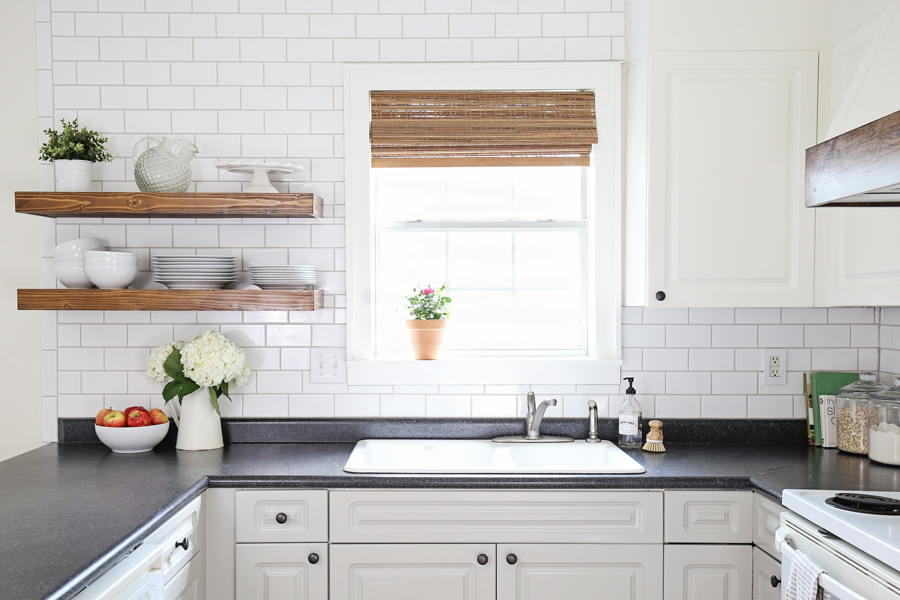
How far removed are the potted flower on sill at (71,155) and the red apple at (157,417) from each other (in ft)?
2.91

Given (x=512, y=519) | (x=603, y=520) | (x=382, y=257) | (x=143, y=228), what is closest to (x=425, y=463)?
(x=512, y=519)

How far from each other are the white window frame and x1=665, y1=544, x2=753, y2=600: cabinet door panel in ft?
2.53

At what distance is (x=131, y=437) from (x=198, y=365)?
358 millimetres

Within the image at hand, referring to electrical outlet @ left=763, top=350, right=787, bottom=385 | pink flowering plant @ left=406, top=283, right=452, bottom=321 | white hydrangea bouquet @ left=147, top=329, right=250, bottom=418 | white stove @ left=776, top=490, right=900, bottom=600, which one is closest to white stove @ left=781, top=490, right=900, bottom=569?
white stove @ left=776, top=490, right=900, bottom=600

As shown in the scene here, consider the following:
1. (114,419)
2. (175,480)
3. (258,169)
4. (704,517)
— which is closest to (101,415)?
(114,419)

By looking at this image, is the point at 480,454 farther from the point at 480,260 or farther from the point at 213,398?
the point at 213,398

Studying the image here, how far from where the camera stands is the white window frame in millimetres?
2822

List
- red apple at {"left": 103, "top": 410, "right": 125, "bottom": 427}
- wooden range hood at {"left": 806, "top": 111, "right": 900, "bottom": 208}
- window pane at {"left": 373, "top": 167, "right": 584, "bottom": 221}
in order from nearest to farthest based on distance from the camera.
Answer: wooden range hood at {"left": 806, "top": 111, "right": 900, "bottom": 208}
red apple at {"left": 103, "top": 410, "right": 125, "bottom": 427}
window pane at {"left": 373, "top": 167, "right": 584, "bottom": 221}

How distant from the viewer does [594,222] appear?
9.40ft

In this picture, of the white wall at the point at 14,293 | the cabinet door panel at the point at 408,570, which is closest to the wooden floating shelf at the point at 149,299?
the white wall at the point at 14,293

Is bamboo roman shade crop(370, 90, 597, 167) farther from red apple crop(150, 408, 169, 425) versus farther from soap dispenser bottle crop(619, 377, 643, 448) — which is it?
red apple crop(150, 408, 169, 425)

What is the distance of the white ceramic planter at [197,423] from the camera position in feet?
8.75

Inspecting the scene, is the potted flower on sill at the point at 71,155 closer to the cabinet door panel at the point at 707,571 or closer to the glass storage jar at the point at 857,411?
the cabinet door panel at the point at 707,571

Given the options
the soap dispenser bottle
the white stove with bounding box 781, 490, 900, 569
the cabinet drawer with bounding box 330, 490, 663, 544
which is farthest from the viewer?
the soap dispenser bottle
